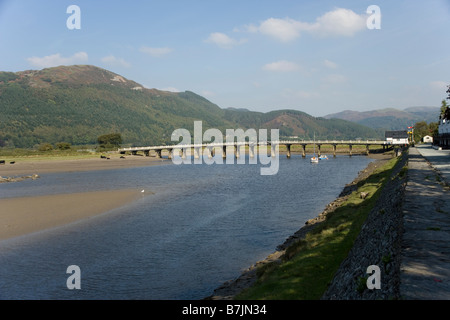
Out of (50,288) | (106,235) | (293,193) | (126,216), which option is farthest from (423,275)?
(293,193)

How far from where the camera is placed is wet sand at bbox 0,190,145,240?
3245cm

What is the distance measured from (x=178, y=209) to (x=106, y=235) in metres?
11.5

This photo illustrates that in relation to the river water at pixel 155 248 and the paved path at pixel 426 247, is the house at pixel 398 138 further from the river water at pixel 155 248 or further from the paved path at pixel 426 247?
the paved path at pixel 426 247

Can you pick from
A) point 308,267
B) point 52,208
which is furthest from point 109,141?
point 308,267

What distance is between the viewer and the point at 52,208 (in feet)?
133

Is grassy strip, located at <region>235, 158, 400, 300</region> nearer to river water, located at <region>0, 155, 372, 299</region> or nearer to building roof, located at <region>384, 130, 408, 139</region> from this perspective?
river water, located at <region>0, 155, 372, 299</region>

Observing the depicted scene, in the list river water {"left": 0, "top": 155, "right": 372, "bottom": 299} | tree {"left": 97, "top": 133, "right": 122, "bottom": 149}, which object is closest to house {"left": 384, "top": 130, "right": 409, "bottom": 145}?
river water {"left": 0, "top": 155, "right": 372, "bottom": 299}

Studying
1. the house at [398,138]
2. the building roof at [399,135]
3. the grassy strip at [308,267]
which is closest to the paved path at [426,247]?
the grassy strip at [308,267]

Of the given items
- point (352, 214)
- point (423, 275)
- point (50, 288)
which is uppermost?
point (423, 275)

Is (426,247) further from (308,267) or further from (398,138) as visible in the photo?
(398,138)

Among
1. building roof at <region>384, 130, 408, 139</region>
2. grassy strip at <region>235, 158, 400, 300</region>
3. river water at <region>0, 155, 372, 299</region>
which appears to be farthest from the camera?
building roof at <region>384, 130, 408, 139</region>

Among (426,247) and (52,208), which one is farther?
(52,208)
